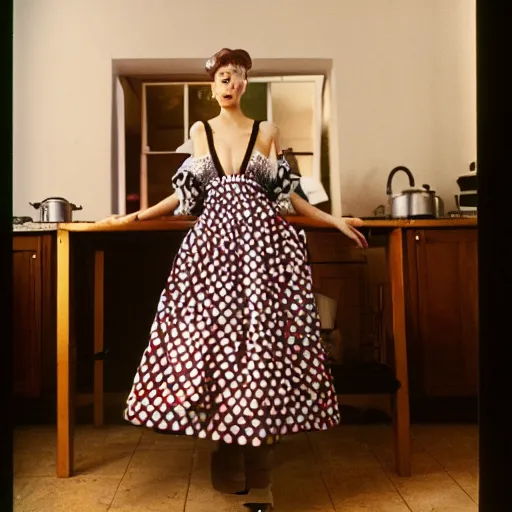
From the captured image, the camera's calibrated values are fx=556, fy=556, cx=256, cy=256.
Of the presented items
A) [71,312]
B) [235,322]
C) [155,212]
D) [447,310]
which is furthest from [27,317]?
[447,310]

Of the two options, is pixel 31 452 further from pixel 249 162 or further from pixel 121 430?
pixel 249 162

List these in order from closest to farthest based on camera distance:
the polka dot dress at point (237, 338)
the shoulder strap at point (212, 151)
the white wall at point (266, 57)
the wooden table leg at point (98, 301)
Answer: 1. the polka dot dress at point (237, 338)
2. the shoulder strap at point (212, 151)
3. the wooden table leg at point (98, 301)
4. the white wall at point (266, 57)

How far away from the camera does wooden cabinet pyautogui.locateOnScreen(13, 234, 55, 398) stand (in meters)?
2.22

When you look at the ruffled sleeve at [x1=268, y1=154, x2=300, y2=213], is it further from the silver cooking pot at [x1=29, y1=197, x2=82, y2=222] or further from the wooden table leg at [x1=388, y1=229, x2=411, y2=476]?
the silver cooking pot at [x1=29, y1=197, x2=82, y2=222]

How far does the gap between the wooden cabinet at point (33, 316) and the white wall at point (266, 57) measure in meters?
0.37

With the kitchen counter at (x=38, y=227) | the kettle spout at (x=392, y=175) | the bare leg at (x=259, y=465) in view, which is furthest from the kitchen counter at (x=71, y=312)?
the kettle spout at (x=392, y=175)

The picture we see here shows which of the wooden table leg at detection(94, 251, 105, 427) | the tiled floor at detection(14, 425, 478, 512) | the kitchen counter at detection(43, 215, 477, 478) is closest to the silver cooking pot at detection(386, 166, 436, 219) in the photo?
the kitchen counter at detection(43, 215, 477, 478)

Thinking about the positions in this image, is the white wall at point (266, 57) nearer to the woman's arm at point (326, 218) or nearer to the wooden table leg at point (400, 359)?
the wooden table leg at point (400, 359)

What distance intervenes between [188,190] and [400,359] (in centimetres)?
82

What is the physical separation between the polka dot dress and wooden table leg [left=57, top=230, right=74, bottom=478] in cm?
38

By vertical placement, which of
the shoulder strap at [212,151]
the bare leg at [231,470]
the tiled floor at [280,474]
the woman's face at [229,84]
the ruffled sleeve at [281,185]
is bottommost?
the tiled floor at [280,474]

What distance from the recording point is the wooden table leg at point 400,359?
164cm

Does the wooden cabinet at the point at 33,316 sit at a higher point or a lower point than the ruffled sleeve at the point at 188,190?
lower

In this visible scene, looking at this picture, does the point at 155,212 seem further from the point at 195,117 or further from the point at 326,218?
the point at 195,117
